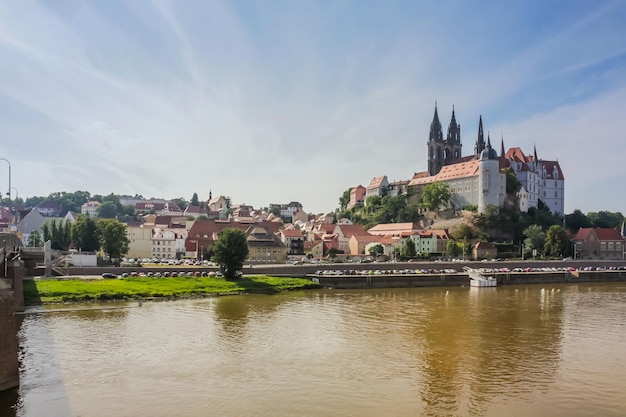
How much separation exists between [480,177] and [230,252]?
64.2 meters

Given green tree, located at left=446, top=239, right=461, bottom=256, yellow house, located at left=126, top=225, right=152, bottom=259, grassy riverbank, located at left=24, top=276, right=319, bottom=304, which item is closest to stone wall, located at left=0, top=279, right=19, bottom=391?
grassy riverbank, located at left=24, top=276, right=319, bottom=304

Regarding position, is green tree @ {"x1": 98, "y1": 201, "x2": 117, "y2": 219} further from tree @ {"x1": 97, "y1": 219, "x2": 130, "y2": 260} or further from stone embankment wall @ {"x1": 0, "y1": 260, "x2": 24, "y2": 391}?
stone embankment wall @ {"x1": 0, "y1": 260, "x2": 24, "y2": 391}

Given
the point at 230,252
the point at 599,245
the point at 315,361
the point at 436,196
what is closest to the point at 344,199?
the point at 436,196

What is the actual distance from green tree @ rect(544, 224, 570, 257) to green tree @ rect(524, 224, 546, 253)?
111 cm

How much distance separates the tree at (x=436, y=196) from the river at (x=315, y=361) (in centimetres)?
6558

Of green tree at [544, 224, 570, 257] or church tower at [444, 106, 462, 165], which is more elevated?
church tower at [444, 106, 462, 165]

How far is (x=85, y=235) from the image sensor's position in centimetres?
6544

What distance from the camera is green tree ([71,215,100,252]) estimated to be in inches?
2574

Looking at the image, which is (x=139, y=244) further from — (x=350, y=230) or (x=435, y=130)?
(x=435, y=130)

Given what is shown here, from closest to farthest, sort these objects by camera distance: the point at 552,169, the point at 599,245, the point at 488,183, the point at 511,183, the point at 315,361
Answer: the point at 315,361
the point at 599,245
the point at 488,183
the point at 511,183
the point at 552,169

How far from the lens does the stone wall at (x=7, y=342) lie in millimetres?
17375

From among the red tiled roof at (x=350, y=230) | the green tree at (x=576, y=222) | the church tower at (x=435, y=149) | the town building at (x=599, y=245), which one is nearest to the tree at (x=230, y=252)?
the red tiled roof at (x=350, y=230)

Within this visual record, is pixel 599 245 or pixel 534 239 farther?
pixel 599 245

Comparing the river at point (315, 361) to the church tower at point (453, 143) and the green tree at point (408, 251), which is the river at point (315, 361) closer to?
the green tree at point (408, 251)
